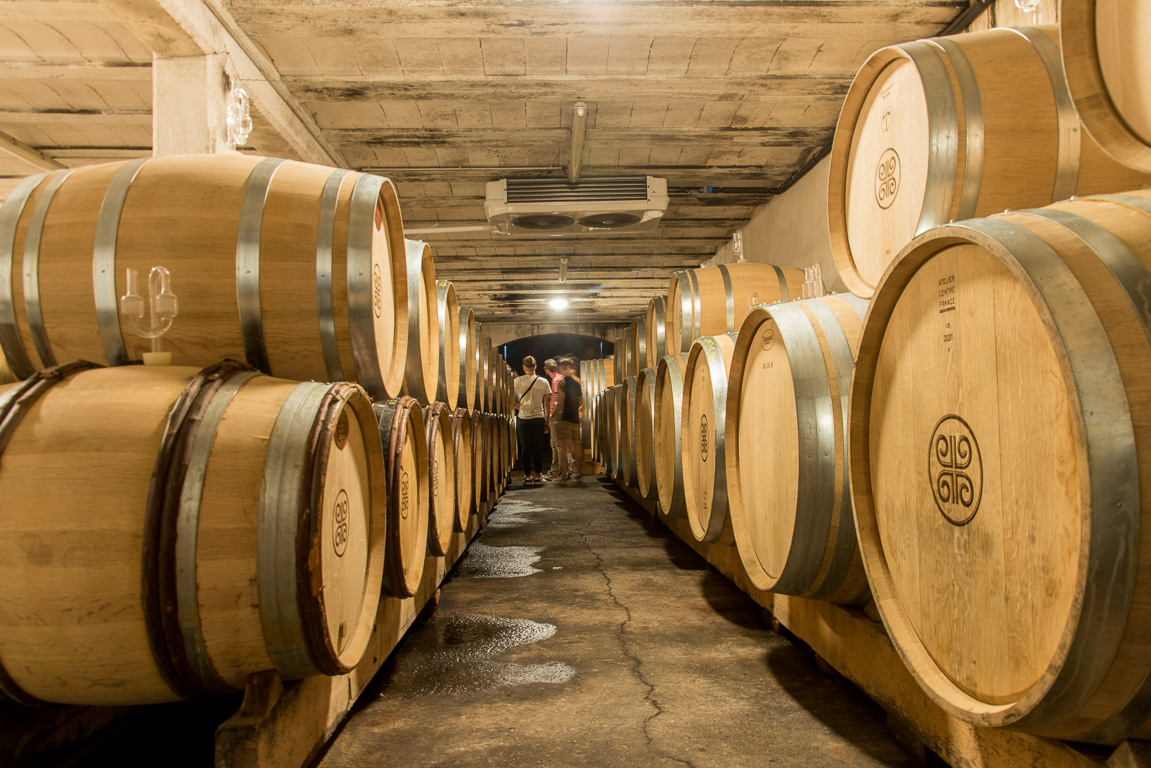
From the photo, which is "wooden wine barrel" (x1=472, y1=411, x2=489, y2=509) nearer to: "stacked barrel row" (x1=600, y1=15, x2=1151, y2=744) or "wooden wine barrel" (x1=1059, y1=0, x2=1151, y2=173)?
"stacked barrel row" (x1=600, y1=15, x2=1151, y2=744)

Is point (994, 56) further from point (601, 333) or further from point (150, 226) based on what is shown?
point (601, 333)

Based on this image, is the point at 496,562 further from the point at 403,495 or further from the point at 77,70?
the point at 77,70

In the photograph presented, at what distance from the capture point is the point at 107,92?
5.62 metres

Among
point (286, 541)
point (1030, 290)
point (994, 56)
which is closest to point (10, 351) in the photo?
point (286, 541)

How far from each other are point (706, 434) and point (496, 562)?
2024mm

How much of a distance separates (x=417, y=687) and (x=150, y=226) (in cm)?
181

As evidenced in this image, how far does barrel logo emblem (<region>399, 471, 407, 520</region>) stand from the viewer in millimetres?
2719

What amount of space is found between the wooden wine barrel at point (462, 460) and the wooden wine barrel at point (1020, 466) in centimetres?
284

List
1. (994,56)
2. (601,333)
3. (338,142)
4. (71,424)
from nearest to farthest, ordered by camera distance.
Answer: (71,424) < (994,56) < (338,142) < (601,333)

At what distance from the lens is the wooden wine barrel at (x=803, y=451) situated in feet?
7.39

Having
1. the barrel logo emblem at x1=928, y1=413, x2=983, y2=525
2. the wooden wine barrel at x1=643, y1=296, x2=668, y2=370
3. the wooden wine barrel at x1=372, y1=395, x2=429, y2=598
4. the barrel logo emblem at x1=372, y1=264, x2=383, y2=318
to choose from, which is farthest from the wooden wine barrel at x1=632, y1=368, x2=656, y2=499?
the barrel logo emblem at x1=928, y1=413, x2=983, y2=525

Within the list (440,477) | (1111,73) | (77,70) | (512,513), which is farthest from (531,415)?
(1111,73)

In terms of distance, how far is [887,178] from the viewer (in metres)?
2.21

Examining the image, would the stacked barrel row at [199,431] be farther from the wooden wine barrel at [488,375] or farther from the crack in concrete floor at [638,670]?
the wooden wine barrel at [488,375]
